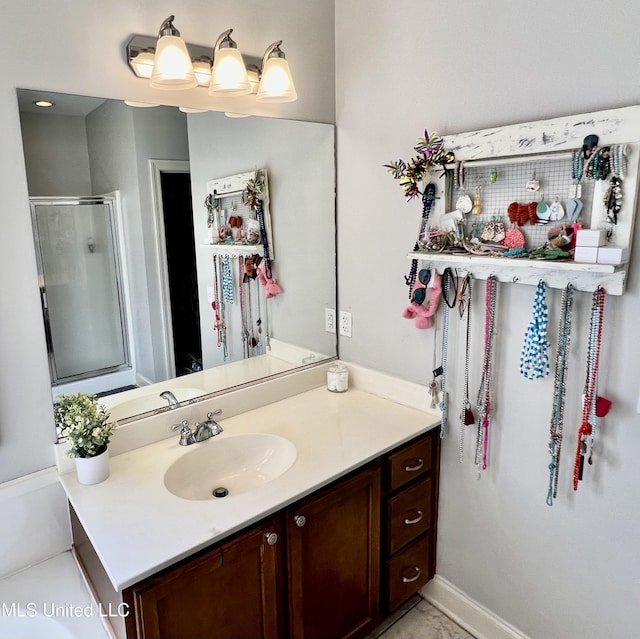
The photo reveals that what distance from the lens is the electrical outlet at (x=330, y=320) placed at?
2229mm

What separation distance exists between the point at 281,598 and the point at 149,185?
4.45ft

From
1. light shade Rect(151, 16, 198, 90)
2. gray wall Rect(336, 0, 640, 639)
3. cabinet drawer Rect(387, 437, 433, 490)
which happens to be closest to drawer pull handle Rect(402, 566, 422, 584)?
gray wall Rect(336, 0, 640, 639)

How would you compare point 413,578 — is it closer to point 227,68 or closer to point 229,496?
point 229,496

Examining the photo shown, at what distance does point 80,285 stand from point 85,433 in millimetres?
448

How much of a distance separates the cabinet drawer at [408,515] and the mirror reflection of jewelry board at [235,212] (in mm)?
1091

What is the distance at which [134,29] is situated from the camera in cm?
153

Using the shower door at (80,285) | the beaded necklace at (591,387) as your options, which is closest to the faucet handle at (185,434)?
the shower door at (80,285)

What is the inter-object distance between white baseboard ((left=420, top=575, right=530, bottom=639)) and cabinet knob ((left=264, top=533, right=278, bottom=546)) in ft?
3.19

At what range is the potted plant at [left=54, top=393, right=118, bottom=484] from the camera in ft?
4.71

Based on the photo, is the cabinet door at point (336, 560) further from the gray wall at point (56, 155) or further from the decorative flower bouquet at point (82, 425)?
the gray wall at point (56, 155)

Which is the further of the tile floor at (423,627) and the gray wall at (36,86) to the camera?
the tile floor at (423,627)

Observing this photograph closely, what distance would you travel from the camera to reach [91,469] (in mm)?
1466

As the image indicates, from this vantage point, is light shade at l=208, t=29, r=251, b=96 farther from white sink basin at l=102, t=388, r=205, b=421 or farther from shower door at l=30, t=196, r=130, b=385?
white sink basin at l=102, t=388, r=205, b=421

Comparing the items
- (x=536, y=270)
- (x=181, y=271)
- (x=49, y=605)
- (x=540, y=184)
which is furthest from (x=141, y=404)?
(x=540, y=184)
